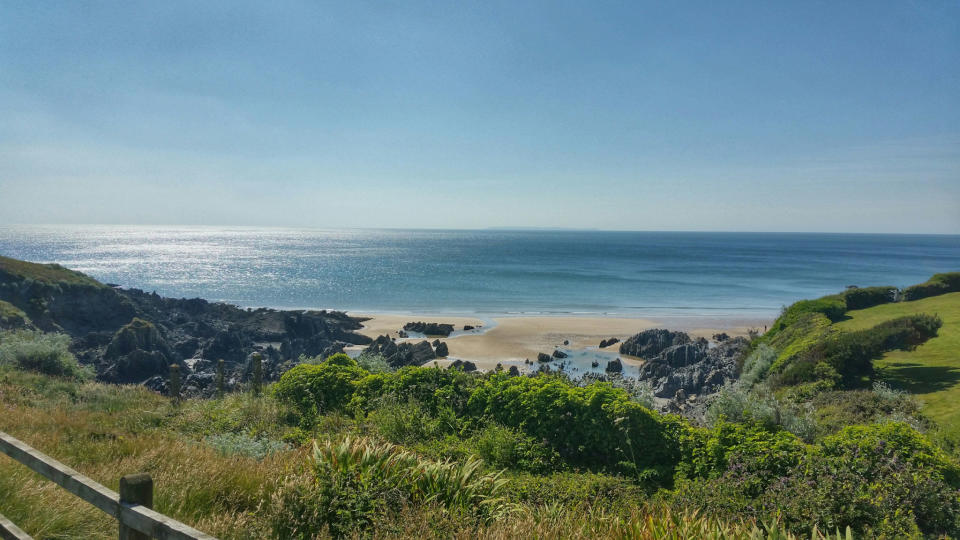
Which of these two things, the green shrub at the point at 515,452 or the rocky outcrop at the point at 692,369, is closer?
the green shrub at the point at 515,452

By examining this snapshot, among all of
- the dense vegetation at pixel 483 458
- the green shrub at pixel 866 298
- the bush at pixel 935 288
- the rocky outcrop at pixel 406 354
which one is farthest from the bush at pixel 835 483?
the bush at pixel 935 288

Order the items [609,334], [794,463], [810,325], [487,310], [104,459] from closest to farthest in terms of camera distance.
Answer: [104,459] < [794,463] < [810,325] < [609,334] < [487,310]

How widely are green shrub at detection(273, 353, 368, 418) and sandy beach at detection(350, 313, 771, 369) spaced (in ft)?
51.5

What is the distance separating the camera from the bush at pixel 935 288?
83.4 ft

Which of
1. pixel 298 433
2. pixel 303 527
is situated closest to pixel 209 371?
pixel 298 433

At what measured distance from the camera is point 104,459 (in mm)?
5996

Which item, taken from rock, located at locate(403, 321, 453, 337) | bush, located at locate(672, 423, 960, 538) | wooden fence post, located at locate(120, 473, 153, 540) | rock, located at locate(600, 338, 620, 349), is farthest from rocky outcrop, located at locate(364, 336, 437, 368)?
wooden fence post, located at locate(120, 473, 153, 540)

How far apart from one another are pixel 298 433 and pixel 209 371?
1964 cm

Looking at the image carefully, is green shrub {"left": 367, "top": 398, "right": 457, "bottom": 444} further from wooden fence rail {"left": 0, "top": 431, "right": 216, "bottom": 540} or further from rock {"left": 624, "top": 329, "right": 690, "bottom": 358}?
rock {"left": 624, "top": 329, "right": 690, "bottom": 358}

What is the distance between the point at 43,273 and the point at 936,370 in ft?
166

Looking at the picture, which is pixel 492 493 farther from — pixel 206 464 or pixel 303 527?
pixel 206 464

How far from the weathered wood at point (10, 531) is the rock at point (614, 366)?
24.9 m

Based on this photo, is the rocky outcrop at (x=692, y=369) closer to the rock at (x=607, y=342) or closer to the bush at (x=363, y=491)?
the rock at (x=607, y=342)

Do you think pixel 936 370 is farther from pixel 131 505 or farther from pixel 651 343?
pixel 131 505
